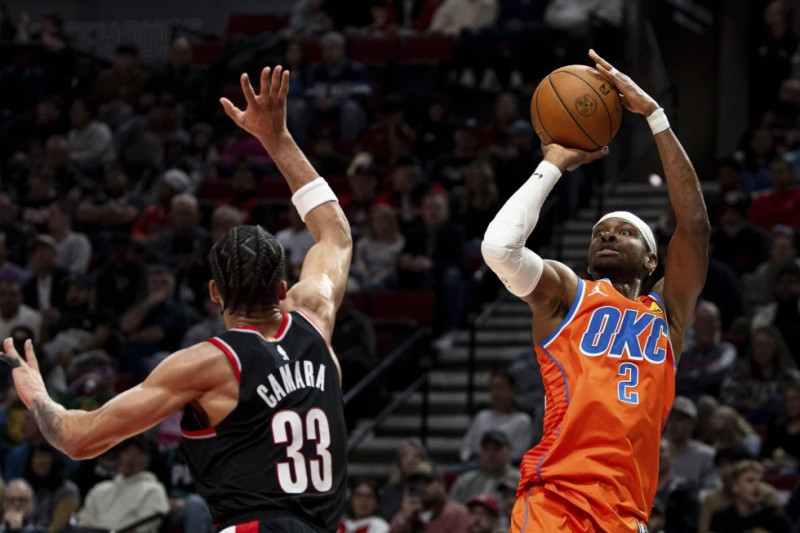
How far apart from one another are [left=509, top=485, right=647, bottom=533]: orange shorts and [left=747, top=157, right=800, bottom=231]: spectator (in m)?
8.32

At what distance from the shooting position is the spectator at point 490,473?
10.1m

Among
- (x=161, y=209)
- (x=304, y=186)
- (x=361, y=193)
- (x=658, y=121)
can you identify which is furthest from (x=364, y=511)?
(x=161, y=209)

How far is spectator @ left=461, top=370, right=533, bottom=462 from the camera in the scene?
35.6 ft

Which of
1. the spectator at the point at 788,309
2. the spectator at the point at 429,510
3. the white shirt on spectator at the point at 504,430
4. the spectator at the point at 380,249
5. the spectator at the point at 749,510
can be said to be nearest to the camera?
the spectator at the point at 749,510

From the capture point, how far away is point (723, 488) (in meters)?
9.25

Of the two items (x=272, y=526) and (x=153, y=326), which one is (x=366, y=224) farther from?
(x=272, y=526)

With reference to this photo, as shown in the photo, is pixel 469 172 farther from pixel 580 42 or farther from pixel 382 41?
pixel 382 41

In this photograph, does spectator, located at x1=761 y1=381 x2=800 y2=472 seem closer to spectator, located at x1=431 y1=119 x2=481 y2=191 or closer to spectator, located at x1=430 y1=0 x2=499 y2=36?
spectator, located at x1=431 y1=119 x2=481 y2=191

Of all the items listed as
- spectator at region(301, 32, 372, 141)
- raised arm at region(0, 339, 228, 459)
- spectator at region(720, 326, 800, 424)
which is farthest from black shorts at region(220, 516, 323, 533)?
spectator at region(301, 32, 372, 141)

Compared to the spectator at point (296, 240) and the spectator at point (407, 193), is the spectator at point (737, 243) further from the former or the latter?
the spectator at point (296, 240)

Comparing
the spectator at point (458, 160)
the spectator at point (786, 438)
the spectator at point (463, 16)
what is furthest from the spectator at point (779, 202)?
the spectator at point (463, 16)

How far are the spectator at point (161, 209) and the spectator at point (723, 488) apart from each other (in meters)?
7.66

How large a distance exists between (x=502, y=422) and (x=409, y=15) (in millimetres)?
8443

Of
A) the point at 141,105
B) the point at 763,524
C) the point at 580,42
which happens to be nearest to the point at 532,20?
the point at 580,42
